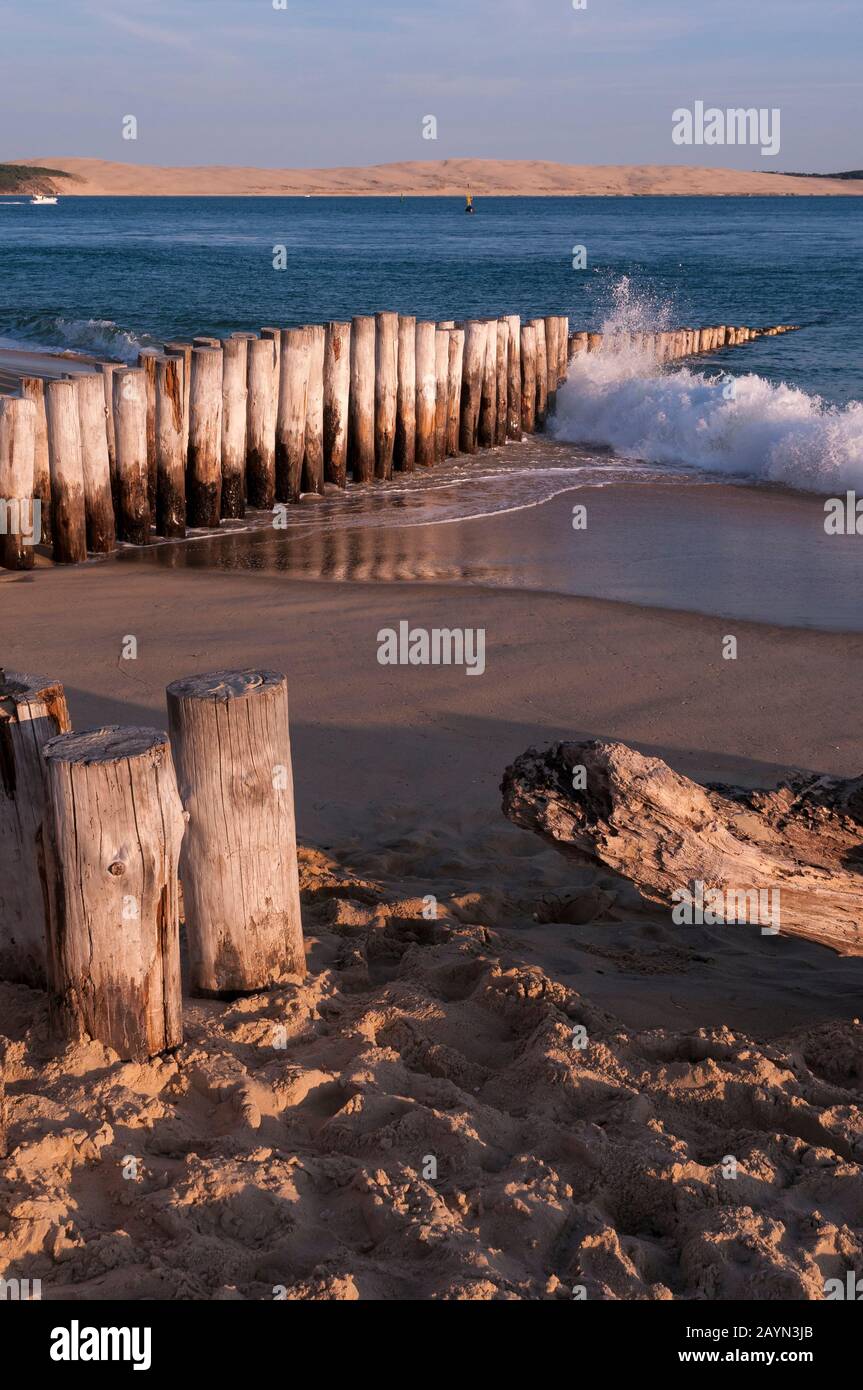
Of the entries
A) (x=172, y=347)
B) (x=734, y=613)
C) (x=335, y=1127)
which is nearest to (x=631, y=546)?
(x=734, y=613)

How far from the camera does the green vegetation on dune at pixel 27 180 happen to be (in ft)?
463

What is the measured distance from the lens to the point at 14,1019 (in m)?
3.54

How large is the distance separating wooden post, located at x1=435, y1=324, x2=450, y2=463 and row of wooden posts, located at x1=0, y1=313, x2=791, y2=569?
16 mm

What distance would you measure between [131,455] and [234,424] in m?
1.23

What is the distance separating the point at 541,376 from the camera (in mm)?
16047

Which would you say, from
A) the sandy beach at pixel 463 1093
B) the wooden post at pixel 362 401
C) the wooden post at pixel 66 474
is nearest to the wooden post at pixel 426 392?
the wooden post at pixel 362 401

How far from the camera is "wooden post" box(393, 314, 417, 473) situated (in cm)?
1267

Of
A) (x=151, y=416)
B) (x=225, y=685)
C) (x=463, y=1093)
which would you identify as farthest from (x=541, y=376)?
(x=463, y=1093)

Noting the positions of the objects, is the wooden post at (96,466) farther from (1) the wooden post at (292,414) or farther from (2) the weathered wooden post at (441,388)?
(2) the weathered wooden post at (441,388)

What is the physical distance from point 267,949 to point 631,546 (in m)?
7.09

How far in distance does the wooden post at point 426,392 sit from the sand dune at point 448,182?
139m

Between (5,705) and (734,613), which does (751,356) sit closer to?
(734,613)

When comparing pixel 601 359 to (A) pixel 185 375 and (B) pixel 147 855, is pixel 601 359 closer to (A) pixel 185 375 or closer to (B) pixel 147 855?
(A) pixel 185 375

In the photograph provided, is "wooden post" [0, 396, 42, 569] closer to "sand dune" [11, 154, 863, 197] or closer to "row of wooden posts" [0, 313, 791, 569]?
"row of wooden posts" [0, 313, 791, 569]
